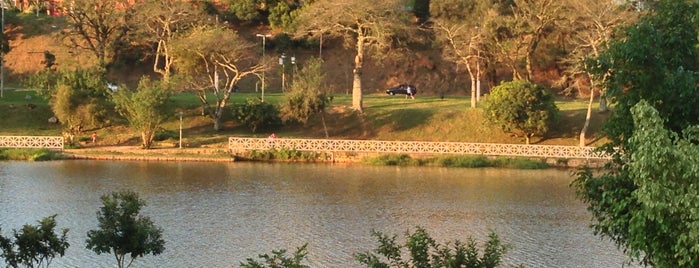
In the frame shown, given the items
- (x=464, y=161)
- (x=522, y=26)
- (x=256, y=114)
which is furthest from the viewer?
(x=522, y=26)

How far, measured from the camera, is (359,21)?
201ft

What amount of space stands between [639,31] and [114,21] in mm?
61149

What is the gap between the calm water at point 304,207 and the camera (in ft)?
91.8

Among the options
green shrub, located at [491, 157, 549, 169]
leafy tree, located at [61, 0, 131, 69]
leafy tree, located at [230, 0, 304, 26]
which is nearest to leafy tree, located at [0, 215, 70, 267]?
green shrub, located at [491, 157, 549, 169]

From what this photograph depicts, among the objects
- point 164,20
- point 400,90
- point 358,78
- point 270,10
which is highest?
point 270,10

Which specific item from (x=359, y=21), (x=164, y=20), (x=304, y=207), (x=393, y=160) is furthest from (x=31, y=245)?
(x=164, y=20)

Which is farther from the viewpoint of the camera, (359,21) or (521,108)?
(359,21)

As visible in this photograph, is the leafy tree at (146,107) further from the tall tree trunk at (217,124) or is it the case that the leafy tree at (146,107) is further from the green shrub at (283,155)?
the green shrub at (283,155)

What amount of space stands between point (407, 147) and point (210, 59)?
15.8m

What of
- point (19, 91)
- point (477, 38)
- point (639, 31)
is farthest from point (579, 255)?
point (19, 91)

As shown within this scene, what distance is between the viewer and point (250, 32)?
86375 millimetres

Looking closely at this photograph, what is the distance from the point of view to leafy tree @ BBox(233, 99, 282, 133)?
2340 inches

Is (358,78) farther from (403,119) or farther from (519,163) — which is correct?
(519,163)

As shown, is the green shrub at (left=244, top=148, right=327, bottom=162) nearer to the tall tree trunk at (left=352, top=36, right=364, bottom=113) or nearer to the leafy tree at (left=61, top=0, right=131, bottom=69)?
the tall tree trunk at (left=352, top=36, right=364, bottom=113)
